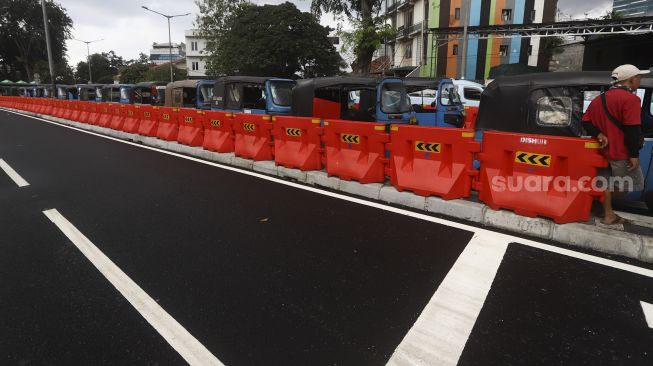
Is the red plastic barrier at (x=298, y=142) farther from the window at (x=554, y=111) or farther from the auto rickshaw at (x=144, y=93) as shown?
the auto rickshaw at (x=144, y=93)

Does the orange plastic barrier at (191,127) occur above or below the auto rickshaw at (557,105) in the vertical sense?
below

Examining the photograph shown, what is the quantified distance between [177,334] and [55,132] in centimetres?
1593

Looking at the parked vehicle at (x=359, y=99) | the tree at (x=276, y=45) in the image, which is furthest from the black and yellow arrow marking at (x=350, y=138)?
the tree at (x=276, y=45)

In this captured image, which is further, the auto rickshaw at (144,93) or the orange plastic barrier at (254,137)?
the auto rickshaw at (144,93)

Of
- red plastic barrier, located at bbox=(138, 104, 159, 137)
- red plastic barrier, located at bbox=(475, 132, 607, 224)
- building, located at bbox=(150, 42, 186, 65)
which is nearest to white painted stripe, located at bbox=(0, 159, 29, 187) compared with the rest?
red plastic barrier, located at bbox=(138, 104, 159, 137)

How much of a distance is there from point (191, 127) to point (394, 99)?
212 inches

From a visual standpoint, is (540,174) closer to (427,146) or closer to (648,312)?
(427,146)

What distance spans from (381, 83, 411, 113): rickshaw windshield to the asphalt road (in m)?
3.58

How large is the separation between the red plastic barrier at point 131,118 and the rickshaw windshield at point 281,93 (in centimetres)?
501

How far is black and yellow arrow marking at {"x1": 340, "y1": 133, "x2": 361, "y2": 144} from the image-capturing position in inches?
262

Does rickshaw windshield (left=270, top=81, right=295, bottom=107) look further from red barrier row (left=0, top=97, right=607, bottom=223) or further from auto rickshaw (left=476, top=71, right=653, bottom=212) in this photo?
auto rickshaw (left=476, top=71, right=653, bottom=212)

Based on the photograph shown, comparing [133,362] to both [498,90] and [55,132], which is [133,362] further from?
[55,132]

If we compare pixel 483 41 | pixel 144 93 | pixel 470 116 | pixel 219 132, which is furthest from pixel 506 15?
pixel 219 132

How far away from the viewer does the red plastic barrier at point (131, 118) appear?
44.1 feet
